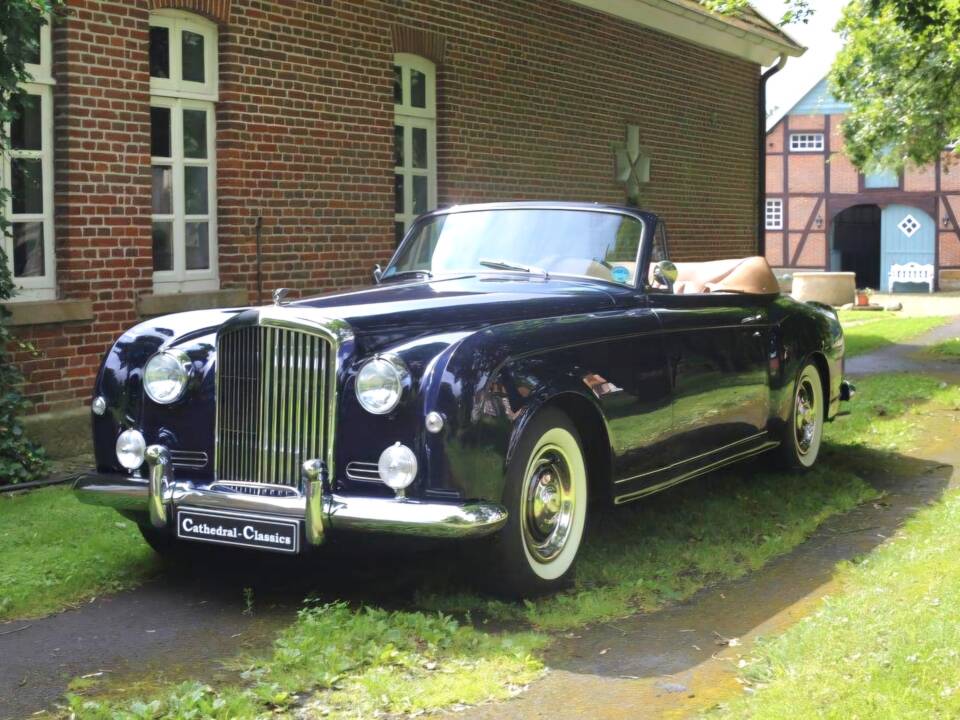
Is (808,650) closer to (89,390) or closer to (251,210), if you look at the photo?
(89,390)

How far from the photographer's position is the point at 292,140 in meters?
11.0

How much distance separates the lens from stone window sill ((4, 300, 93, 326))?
855 centimetres

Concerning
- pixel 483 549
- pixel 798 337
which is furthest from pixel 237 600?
pixel 798 337

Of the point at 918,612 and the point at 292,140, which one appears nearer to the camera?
the point at 918,612

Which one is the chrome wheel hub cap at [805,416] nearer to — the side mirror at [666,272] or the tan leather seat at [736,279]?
the tan leather seat at [736,279]

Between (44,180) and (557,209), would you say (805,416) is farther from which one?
(44,180)

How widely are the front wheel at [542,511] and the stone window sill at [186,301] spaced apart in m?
5.01

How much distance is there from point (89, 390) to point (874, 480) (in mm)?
5276

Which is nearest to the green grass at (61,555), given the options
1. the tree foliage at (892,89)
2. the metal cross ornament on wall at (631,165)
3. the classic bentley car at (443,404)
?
the classic bentley car at (443,404)

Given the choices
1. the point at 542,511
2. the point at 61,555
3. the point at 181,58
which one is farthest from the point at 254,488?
the point at 181,58

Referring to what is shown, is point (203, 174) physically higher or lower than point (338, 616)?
higher

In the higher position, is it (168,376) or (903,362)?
(168,376)

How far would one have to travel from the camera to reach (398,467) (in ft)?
15.8

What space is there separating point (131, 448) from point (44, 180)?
4.25m
